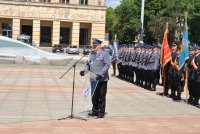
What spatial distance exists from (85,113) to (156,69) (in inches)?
297

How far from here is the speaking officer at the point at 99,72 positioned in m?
12.4

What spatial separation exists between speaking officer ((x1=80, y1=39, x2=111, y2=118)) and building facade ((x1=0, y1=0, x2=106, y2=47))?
58.9m

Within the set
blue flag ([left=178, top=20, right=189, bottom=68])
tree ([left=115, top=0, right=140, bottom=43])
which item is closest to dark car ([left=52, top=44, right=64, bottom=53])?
tree ([left=115, top=0, right=140, bottom=43])

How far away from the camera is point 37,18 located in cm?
7100

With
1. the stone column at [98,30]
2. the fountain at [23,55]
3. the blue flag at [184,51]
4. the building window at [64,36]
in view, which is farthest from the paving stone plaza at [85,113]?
the building window at [64,36]

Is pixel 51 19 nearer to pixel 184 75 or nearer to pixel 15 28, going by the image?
pixel 15 28

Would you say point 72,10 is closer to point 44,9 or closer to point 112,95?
point 44,9

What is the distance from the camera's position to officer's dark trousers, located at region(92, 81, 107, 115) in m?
12.4

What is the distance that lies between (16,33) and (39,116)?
199ft

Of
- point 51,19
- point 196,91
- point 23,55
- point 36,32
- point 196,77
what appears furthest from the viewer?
point 36,32

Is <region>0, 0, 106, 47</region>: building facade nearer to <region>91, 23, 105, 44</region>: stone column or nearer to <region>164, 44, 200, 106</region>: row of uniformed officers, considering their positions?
<region>91, 23, 105, 44</region>: stone column

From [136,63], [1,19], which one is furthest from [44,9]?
[136,63]

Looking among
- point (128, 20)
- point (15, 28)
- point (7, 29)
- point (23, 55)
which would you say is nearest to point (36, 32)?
point (15, 28)

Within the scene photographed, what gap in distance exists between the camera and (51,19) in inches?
2820
